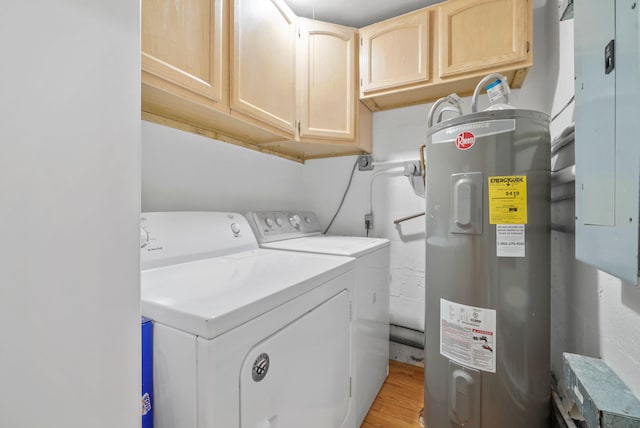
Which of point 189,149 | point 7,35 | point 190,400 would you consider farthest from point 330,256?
point 7,35

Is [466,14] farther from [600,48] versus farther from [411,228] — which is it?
[411,228]

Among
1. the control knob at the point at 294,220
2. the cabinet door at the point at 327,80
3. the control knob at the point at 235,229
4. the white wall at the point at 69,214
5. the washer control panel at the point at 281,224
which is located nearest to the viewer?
the white wall at the point at 69,214

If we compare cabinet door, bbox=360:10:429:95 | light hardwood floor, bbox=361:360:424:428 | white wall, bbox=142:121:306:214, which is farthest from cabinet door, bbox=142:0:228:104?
light hardwood floor, bbox=361:360:424:428

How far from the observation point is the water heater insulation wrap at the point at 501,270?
101 cm

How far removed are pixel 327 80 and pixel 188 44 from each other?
36.8 inches

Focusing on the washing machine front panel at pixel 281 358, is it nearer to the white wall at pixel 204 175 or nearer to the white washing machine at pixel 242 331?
the white washing machine at pixel 242 331

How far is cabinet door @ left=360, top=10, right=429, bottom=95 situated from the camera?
1.59 m

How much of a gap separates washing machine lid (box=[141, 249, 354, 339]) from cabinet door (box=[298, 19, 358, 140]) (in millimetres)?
991

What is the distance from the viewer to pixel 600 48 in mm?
659

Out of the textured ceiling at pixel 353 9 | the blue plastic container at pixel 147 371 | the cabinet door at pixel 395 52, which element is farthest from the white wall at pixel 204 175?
the textured ceiling at pixel 353 9

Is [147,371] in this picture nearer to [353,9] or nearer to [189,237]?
[189,237]

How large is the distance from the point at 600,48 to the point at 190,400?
1320 millimetres

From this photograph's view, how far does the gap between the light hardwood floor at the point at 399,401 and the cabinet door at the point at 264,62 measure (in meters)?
1.75

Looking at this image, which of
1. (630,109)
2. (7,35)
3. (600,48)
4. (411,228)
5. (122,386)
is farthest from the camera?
(411,228)
